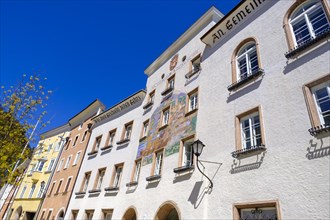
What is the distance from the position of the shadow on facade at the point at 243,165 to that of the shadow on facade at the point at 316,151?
151 centimetres

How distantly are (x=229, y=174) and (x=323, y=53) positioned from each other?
17.6 ft

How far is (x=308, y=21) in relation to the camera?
9039 mm

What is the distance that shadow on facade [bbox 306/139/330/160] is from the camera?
6605mm

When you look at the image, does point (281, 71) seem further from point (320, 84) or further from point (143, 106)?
point (143, 106)

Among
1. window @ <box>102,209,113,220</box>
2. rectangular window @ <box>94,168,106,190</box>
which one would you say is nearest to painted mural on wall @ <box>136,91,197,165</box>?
window @ <box>102,209,113,220</box>

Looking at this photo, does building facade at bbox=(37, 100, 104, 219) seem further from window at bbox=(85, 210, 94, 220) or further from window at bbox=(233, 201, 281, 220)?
window at bbox=(233, 201, 281, 220)

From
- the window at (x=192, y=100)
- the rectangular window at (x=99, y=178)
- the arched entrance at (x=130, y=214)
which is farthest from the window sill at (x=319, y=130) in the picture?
the rectangular window at (x=99, y=178)

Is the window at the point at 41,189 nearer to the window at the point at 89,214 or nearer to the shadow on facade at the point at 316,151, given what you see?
the window at the point at 89,214

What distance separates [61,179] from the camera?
88.8 ft

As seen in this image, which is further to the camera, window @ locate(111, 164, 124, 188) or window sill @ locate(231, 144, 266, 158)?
window @ locate(111, 164, 124, 188)

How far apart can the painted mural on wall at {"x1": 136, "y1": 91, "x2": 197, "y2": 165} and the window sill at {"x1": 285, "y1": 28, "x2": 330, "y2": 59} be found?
559cm

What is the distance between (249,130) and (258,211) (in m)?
3.07

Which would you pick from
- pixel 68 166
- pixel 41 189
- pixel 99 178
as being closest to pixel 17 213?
pixel 41 189

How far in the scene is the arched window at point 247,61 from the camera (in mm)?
10854
